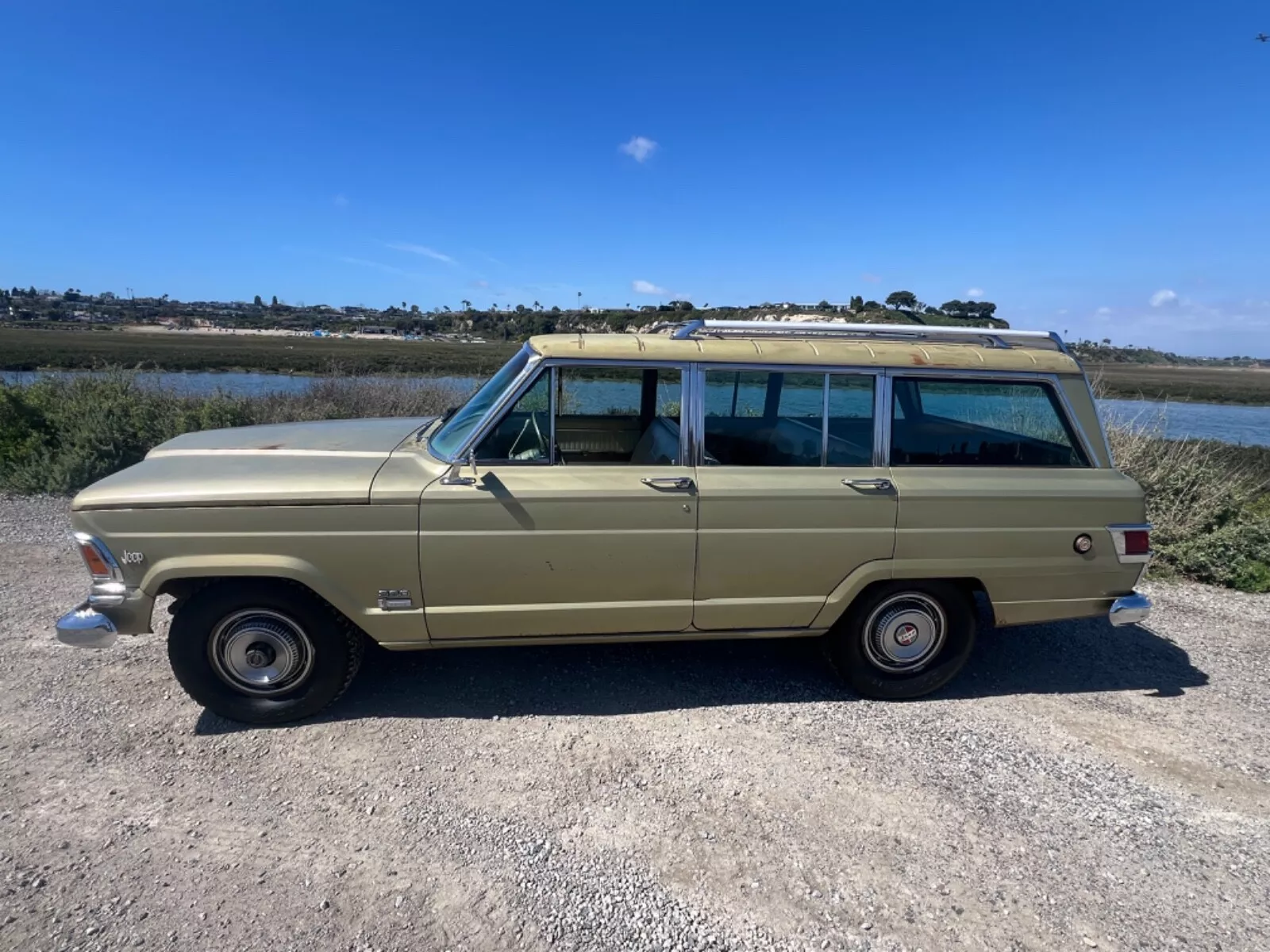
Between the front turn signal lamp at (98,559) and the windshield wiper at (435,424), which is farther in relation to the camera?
the windshield wiper at (435,424)

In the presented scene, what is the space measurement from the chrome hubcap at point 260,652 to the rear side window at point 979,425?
333 centimetres

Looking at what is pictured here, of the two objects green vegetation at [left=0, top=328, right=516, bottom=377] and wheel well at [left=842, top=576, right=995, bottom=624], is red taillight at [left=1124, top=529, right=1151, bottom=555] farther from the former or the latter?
green vegetation at [left=0, top=328, right=516, bottom=377]

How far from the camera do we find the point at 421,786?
3.19 meters

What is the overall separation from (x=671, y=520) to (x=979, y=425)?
1.97 metres

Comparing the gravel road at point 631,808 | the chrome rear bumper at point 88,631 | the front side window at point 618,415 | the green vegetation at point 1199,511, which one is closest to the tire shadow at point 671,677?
the gravel road at point 631,808

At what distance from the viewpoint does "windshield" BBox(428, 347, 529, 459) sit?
3.71 metres

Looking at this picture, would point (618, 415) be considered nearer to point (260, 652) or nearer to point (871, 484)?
point (871, 484)

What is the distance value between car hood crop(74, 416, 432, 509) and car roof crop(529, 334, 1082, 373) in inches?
45.2

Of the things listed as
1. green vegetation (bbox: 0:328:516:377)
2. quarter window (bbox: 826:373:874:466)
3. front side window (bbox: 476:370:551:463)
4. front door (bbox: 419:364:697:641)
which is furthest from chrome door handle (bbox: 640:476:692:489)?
green vegetation (bbox: 0:328:516:377)

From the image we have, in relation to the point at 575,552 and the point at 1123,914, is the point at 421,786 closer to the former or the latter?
the point at 575,552

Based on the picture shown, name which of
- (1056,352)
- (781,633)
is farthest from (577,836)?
(1056,352)

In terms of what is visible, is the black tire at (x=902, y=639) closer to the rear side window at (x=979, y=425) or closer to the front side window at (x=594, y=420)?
the rear side window at (x=979, y=425)

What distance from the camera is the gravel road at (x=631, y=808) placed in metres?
2.47

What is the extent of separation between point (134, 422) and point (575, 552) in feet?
29.9
